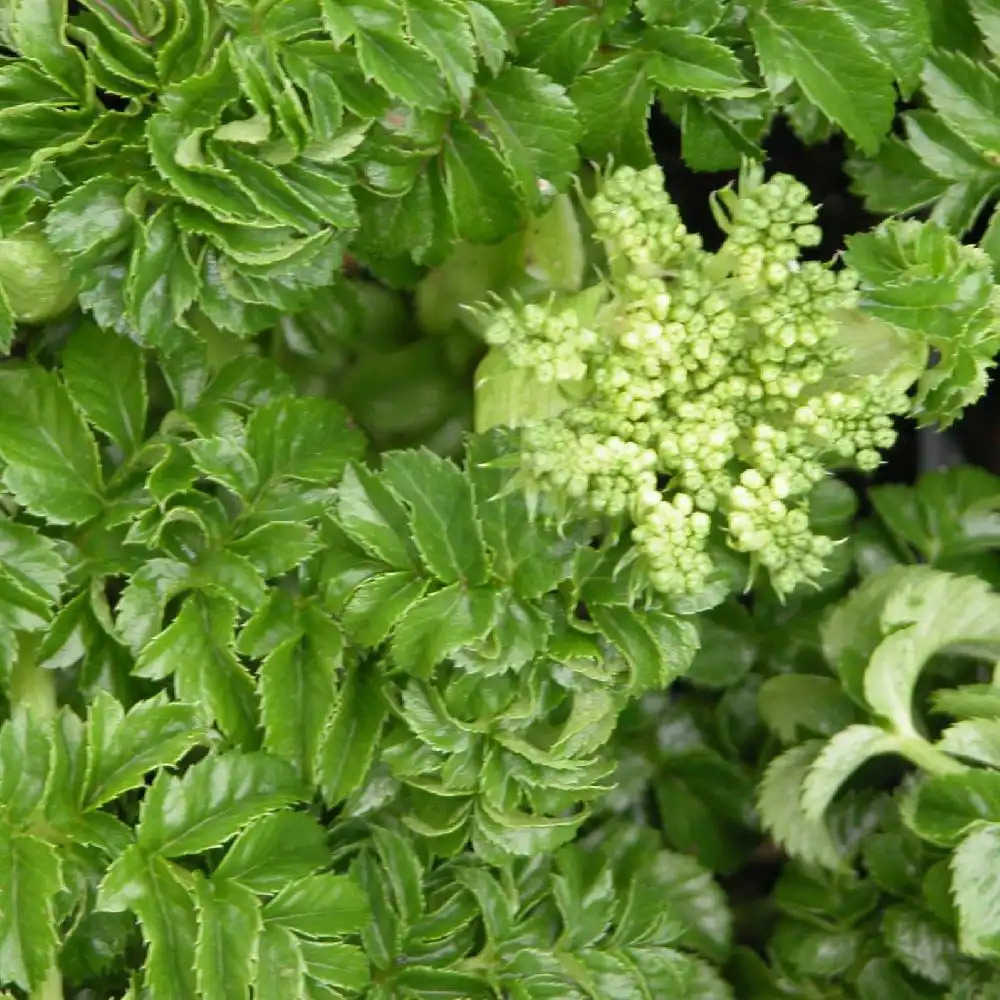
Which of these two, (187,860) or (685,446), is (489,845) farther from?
(685,446)

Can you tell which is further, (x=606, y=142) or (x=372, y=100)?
(x=606, y=142)

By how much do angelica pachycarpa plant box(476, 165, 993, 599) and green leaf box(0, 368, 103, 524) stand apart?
0.36 metres

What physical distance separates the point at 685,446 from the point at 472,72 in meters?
0.33

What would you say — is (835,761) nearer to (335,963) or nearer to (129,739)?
(335,963)

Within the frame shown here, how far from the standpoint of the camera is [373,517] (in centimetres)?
101

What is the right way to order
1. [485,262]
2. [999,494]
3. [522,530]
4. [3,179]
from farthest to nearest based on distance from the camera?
1. [999,494]
2. [485,262]
3. [522,530]
4. [3,179]

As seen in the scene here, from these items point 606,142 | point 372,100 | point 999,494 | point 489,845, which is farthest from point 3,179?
point 999,494

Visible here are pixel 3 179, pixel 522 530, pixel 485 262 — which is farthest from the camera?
pixel 485 262

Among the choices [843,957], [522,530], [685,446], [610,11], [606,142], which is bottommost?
[843,957]

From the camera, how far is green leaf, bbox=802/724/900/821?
43.5 inches

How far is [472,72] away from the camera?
94cm

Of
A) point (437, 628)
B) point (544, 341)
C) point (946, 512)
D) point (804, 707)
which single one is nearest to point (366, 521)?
point (437, 628)

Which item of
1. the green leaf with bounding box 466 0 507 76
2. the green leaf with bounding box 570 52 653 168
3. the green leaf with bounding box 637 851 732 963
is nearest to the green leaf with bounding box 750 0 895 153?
the green leaf with bounding box 570 52 653 168

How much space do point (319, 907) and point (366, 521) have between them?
32cm
